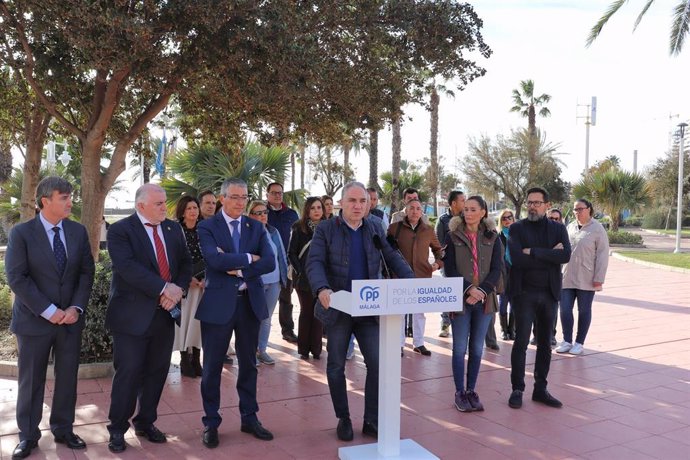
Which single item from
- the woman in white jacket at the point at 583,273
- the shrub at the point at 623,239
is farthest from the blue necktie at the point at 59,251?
the shrub at the point at 623,239

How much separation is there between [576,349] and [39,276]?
19.7ft

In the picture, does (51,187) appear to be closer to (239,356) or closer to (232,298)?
(232,298)

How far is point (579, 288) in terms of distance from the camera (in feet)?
25.0

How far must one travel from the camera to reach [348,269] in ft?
15.3

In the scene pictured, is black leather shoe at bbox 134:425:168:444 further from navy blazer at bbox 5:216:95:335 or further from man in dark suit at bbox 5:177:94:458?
navy blazer at bbox 5:216:95:335

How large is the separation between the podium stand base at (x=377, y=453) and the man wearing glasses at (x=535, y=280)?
59.2 inches

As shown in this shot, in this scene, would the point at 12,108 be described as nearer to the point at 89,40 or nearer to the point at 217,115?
the point at 217,115

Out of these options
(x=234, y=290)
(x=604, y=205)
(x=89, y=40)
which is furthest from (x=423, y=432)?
(x=604, y=205)

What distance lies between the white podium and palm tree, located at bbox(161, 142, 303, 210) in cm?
886

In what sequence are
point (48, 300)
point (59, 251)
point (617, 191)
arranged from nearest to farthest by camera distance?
point (48, 300)
point (59, 251)
point (617, 191)

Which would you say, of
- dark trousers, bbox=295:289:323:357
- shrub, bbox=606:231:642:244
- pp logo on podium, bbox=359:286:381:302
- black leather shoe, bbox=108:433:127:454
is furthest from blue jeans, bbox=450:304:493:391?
shrub, bbox=606:231:642:244

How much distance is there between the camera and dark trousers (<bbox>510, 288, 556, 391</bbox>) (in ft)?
18.2

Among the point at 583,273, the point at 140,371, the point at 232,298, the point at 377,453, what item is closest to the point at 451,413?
the point at 377,453

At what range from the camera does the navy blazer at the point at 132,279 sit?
4.32 metres
